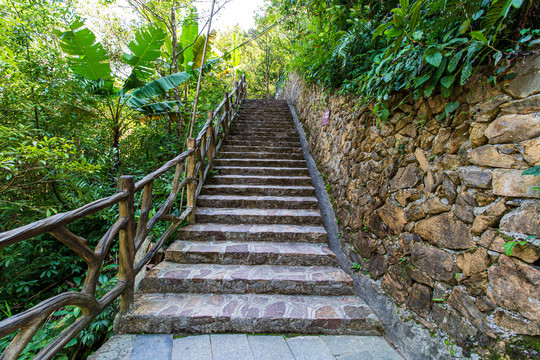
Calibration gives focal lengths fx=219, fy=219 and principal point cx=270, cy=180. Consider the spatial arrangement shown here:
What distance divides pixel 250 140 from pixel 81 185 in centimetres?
342

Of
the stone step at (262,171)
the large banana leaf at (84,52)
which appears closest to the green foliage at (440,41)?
the stone step at (262,171)

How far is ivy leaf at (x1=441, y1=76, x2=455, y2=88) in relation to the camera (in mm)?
1469

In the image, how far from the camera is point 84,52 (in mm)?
3412

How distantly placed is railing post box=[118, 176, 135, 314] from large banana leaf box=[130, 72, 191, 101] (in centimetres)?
273

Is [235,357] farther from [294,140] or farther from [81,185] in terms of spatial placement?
[294,140]

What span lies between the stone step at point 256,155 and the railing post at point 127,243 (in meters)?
2.95

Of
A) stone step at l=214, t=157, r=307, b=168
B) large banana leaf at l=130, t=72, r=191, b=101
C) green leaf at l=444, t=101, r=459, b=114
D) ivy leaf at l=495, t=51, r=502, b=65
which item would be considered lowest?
stone step at l=214, t=157, r=307, b=168

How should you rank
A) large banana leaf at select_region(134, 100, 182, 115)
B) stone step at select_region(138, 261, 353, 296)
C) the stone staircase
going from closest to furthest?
1. the stone staircase
2. stone step at select_region(138, 261, 353, 296)
3. large banana leaf at select_region(134, 100, 182, 115)

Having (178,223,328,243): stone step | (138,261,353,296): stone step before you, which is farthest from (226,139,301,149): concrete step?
(138,261,353,296): stone step

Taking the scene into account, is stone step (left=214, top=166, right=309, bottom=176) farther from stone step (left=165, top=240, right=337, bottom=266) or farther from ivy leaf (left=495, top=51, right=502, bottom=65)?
ivy leaf (left=495, top=51, right=502, bottom=65)

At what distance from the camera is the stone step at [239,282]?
7.13 feet

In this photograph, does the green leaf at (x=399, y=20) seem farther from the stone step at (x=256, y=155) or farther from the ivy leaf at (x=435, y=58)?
the stone step at (x=256, y=155)

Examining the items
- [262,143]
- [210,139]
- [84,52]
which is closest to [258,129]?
[262,143]

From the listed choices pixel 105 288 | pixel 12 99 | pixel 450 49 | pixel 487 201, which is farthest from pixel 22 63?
pixel 487 201
